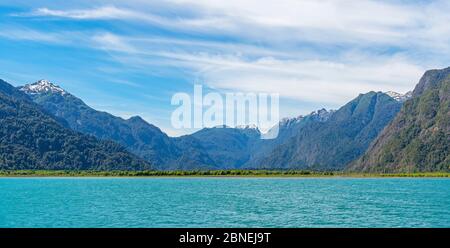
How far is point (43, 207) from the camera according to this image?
3487 inches
